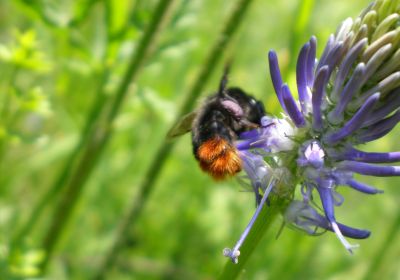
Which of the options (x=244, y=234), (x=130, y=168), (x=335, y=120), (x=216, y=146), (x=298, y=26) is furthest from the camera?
(x=130, y=168)

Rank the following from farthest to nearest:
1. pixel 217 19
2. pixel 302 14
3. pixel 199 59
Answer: pixel 217 19, pixel 199 59, pixel 302 14

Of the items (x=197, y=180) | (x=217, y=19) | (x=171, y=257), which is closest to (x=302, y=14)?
(x=197, y=180)

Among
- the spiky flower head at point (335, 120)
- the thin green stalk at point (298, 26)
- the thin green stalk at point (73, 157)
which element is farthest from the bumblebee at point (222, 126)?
the thin green stalk at point (73, 157)

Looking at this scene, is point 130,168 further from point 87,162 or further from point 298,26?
point 298,26

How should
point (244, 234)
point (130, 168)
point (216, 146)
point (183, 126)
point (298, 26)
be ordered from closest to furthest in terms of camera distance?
1. point (244, 234)
2. point (216, 146)
3. point (183, 126)
4. point (298, 26)
5. point (130, 168)

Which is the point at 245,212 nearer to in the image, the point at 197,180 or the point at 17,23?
the point at 197,180

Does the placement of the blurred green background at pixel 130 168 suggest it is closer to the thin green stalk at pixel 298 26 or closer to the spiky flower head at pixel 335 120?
the thin green stalk at pixel 298 26

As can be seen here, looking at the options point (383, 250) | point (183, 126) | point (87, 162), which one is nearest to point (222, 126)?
point (183, 126)
